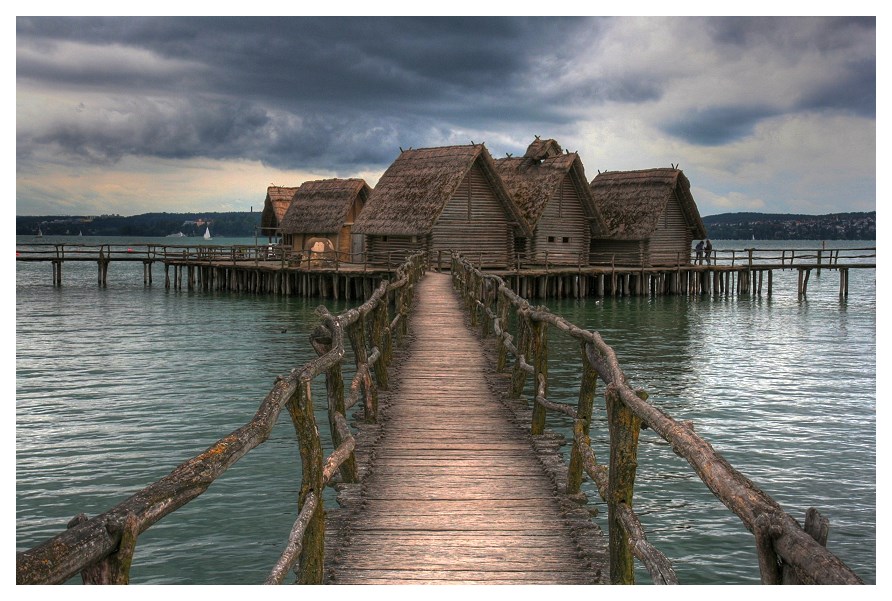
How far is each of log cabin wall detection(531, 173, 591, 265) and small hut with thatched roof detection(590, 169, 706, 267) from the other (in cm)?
186

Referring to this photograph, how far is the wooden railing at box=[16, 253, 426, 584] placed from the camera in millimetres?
2561

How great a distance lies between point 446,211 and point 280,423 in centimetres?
2686

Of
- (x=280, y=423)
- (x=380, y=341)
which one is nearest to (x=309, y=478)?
(x=380, y=341)

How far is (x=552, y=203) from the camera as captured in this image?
150 feet

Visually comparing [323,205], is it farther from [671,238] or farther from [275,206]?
[671,238]

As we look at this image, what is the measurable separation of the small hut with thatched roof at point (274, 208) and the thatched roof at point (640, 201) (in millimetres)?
21490

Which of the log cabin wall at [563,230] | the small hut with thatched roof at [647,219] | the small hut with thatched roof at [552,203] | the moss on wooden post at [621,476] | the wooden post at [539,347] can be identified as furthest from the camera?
the small hut with thatched roof at [647,219]

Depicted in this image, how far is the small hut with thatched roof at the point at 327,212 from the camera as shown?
50562 mm

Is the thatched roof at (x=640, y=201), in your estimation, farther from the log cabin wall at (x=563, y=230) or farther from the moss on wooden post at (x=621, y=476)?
the moss on wooden post at (x=621, y=476)

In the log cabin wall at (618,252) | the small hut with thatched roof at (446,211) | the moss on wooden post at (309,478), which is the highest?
the small hut with thatched roof at (446,211)

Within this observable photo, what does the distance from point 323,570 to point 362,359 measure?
4.55 metres

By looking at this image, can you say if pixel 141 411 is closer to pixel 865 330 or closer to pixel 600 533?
pixel 600 533

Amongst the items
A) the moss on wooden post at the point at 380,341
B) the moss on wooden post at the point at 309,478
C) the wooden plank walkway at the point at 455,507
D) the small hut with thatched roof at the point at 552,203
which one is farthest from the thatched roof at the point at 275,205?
the moss on wooden post at the point at 309,478
